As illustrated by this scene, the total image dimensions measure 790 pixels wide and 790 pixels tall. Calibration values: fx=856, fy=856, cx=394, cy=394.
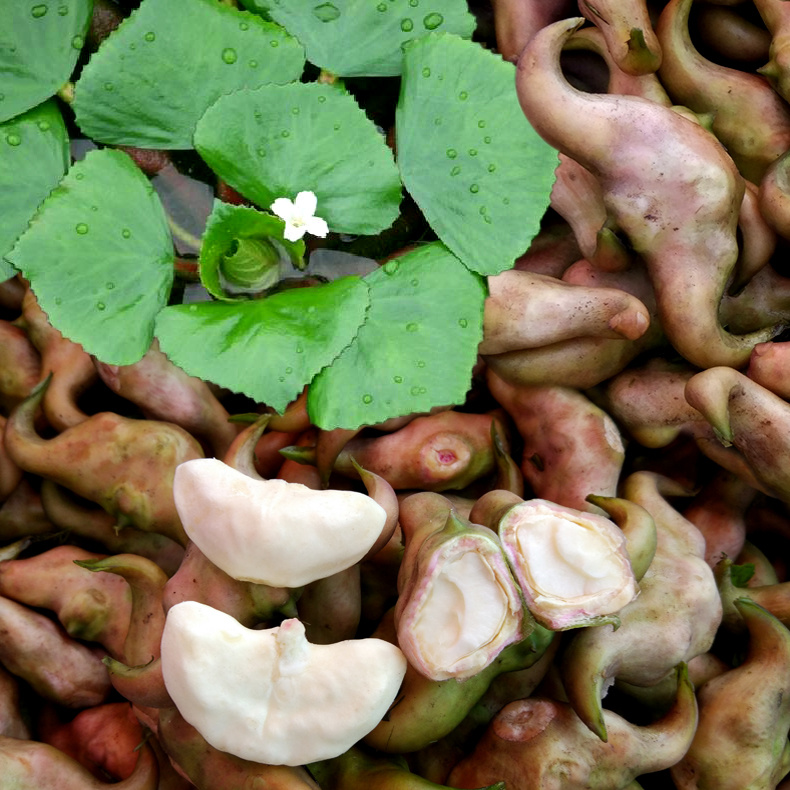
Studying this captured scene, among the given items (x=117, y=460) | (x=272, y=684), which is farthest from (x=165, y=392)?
(x=272, y=684)

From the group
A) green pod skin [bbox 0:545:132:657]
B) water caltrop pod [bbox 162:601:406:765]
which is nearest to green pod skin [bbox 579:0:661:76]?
water caltrop pod [bbox 162:601:406:765]

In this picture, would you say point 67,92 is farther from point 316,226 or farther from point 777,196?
point 777,196

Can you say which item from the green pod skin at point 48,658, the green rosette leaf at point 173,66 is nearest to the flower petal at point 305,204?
the green rosette leaf at point 173,66

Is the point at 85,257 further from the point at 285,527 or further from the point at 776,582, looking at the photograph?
the point at 776,582

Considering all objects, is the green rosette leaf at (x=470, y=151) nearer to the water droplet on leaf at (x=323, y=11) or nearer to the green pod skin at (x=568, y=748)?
the water droplet on leaf at (x=323, y=11)

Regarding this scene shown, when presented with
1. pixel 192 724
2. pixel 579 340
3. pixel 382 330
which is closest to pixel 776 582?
pixel 579 340

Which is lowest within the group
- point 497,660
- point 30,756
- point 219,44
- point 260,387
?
point 30,756

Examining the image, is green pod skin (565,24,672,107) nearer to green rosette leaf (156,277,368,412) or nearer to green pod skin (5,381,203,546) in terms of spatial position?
green rosette leaf (156,277,368,412)

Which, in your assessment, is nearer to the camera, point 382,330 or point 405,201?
point 382,330
